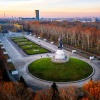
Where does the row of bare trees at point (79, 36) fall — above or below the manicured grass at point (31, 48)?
above

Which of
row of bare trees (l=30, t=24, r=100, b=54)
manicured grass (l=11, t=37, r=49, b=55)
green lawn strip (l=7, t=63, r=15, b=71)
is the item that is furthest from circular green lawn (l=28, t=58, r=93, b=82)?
row of bare trees (l=30, t=24, r=100, b=54)

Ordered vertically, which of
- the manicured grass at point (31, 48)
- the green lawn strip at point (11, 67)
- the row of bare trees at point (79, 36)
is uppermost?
the row of bare trees at point (79, 36)

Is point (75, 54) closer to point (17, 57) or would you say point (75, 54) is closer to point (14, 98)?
point (17, 57)

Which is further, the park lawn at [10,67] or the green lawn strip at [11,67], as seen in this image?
the green lawn strip at [11,67]

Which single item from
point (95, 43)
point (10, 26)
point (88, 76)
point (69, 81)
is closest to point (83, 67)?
point (88, 76)

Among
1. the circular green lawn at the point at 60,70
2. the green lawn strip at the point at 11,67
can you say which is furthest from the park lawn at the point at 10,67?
the circular green lawn at the point at 60,70

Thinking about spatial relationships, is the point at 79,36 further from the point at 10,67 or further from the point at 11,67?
the point at 10,67

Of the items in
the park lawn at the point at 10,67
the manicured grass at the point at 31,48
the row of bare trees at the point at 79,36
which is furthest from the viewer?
the row of bare trees at the point at 79,36

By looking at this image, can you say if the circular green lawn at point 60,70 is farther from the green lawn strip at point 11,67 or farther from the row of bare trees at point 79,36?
the row of bare trees at point 79,36

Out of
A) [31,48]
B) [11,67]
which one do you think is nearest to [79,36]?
[31,48]

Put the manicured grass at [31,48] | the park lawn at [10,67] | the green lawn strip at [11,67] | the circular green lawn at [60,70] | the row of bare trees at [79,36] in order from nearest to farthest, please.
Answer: the circular green lawn at [60,70] → the park lawn at [10,67] → the green lawn strip at [11,67] → the manicured grass at [31,48] → the row of bare trees at [79,36]
